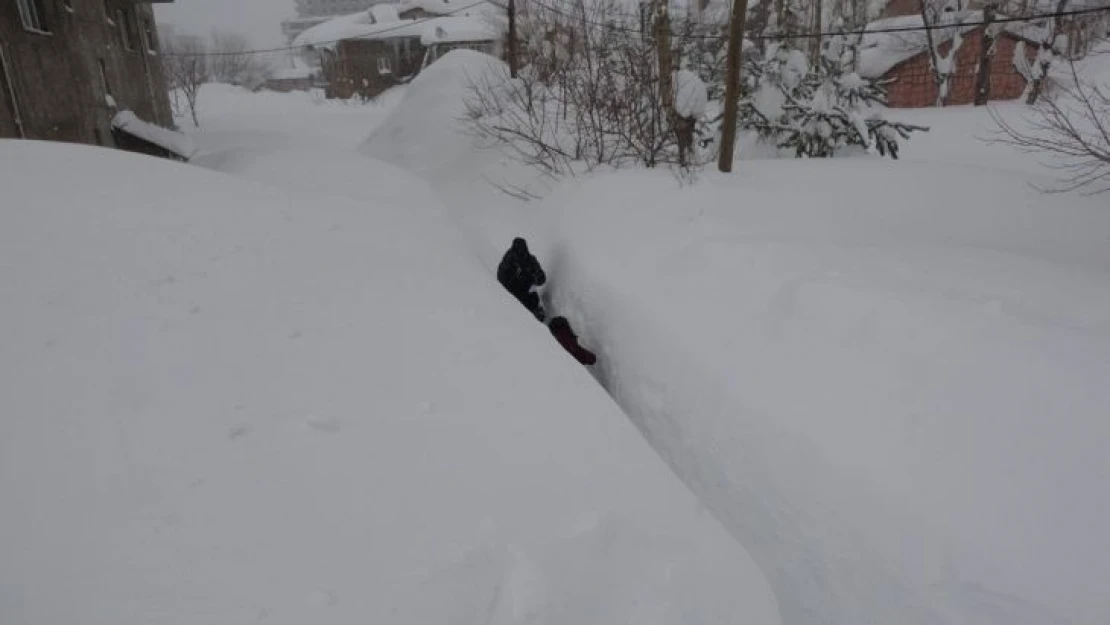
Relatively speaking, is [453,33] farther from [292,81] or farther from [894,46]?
[292,81]

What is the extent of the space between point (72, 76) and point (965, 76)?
27503mm

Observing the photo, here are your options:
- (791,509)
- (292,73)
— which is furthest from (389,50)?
(791,509)

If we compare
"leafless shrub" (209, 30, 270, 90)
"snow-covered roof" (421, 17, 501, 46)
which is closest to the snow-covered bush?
"snow-covered roof" (421, 17, 501, 46)

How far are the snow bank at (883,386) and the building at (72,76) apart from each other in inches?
396

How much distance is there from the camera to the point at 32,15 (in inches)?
439

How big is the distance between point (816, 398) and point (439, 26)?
4064 cm

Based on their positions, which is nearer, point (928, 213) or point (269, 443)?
point (269, 443)

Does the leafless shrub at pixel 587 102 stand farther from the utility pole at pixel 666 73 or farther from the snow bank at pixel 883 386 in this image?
the snow bank at pixel 883 386

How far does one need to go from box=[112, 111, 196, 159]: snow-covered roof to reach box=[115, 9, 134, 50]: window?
412 cm

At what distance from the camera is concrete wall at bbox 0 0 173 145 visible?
10078mm

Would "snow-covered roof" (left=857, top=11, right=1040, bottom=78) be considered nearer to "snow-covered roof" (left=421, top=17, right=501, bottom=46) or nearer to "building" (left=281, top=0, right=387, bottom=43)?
"snow-covered roof" (left=421, top=17, right=501, bottom=46)

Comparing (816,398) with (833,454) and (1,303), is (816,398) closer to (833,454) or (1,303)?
(833,454)

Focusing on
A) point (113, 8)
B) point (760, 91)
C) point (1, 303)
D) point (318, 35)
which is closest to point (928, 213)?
point (760, 91)

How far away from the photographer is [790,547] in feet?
11.0
